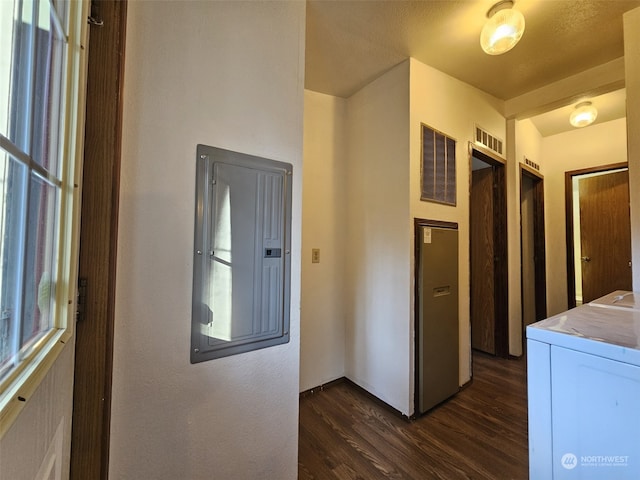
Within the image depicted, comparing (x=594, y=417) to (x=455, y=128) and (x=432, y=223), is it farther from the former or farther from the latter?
(x=455, y=128)

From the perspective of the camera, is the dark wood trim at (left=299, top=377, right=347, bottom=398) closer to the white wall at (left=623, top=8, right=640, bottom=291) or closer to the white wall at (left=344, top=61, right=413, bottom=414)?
the white wall at (left=344, top=61, right=413, bottom=414)

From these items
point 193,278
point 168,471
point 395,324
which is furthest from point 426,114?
point 168,471

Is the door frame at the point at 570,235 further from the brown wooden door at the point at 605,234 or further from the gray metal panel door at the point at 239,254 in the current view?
the gray metal panel door at the point at 239,254

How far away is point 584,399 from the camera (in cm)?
69

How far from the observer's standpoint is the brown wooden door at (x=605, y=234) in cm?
310

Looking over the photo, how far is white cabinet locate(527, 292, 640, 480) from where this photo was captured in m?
0.62

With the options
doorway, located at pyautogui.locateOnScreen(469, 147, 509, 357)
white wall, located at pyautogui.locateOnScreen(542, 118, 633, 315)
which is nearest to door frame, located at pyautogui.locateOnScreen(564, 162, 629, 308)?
white wall, located at pyautogui.locateOnScreen(542, 118, 633, 315)

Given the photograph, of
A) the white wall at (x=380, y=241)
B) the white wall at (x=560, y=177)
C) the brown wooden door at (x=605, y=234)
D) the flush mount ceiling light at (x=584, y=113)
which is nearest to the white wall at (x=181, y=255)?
the white wall at (x=380, y=241)

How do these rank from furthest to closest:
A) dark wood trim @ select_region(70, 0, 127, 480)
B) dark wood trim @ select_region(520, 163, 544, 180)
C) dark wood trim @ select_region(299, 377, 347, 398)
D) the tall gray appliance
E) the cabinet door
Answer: dark wood trim @ select_region(520, 163, 544, 180)
dark wood trim @ select_region(299, 377, 347, 398)
the tall gray appliance
dark wood trim @ select_region(70, 0, 127, 480)
the cabinet door

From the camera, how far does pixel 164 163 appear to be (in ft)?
3.02

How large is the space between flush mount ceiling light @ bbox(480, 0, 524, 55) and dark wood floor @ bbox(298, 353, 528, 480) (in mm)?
2312

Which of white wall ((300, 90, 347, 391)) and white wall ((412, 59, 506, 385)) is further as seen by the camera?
white wall ((300, 90, 347, 391))

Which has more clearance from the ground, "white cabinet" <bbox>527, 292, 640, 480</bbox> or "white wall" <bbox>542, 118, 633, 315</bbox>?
"white wall" <bbox>542, 118, 633, 315</bbox>
